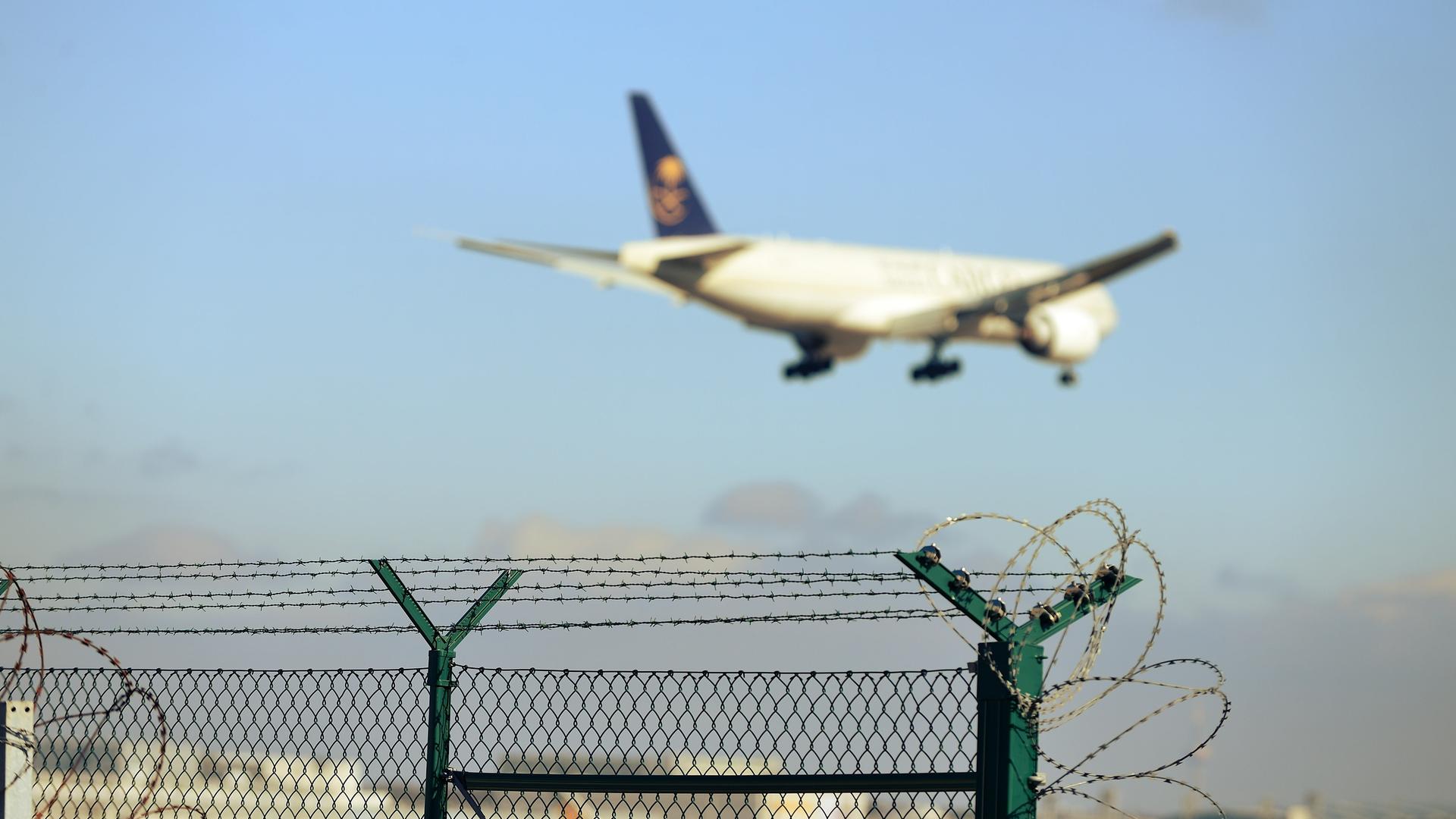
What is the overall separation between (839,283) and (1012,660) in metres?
51.6

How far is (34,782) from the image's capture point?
725cm

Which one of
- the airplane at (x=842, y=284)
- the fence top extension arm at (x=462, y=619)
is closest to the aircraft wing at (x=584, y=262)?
the airplane at (x=842, y=284)

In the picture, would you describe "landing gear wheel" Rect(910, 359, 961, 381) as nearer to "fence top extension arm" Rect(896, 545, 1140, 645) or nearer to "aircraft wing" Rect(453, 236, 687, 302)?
"aircraft wing" Rect(453, 236, 687, 302)

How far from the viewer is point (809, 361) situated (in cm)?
5828

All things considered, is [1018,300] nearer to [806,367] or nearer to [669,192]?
[806,367]

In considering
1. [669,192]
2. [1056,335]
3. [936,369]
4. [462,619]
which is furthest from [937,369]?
[462,619]

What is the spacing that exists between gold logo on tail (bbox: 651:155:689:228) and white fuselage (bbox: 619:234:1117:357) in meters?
5.10

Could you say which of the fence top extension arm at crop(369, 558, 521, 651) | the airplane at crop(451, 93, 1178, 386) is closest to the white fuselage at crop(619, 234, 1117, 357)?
the airplane at crop(451, 93, 1178, 386)

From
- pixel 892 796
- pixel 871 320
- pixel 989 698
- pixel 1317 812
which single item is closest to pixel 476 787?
pixel 892 796

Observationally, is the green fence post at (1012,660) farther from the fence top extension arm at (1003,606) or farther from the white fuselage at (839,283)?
the white fuselage at (839,283)

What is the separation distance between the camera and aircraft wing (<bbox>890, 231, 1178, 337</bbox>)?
176 feet

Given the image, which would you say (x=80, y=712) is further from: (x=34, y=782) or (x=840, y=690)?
(x=840, y=690)

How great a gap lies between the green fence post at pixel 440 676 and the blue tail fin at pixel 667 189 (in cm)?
5694

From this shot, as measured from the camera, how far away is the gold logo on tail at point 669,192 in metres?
62.9
